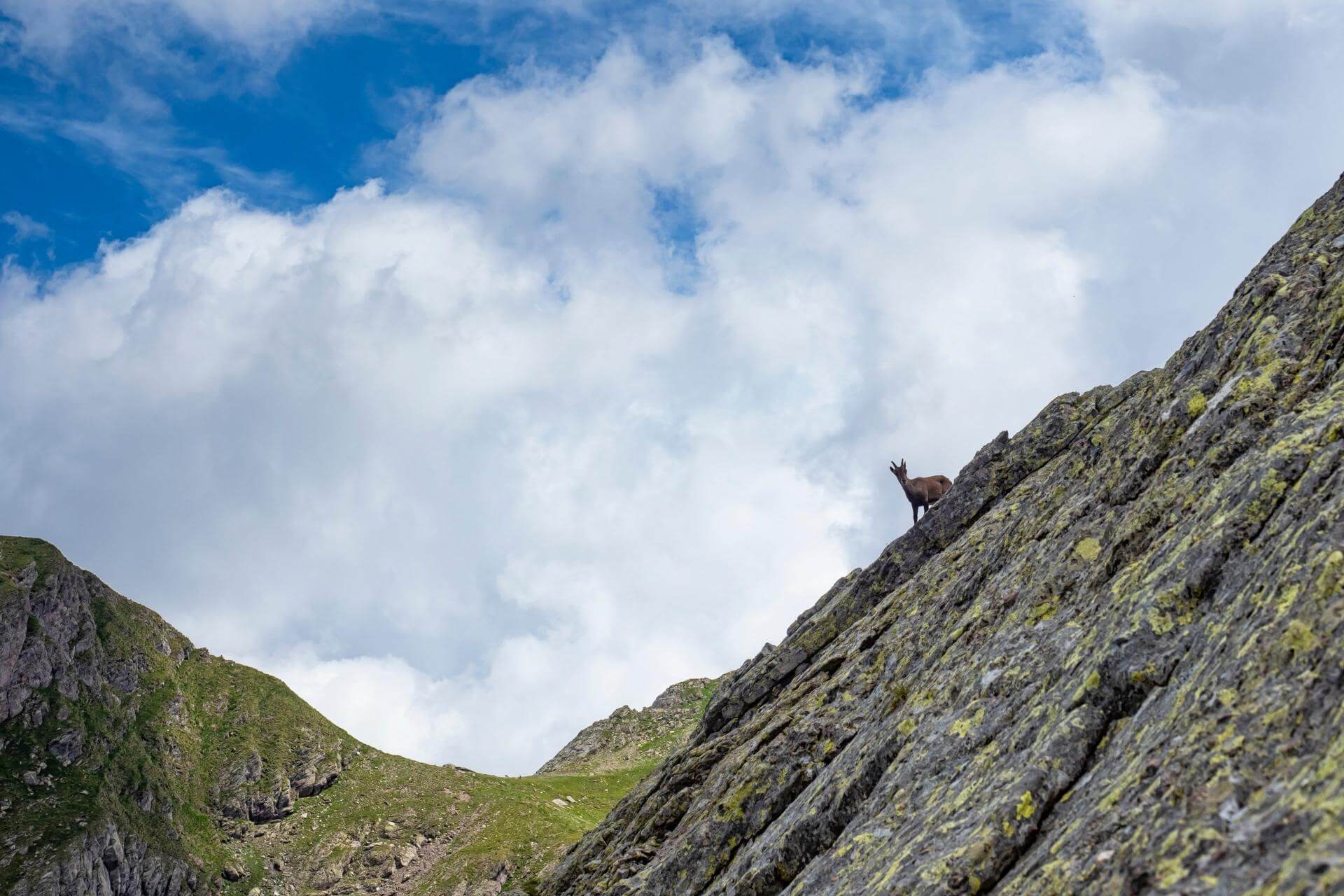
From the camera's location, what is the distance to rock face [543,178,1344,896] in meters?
9.51

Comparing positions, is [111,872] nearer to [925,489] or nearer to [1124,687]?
[925,489]

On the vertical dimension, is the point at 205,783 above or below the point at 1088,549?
above

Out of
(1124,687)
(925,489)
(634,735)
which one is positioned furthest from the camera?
(634,735)

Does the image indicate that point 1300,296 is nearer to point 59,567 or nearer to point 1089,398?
point 1089,398

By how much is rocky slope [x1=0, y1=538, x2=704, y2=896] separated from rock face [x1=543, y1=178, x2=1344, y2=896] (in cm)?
7091

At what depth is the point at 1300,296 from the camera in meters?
18.5

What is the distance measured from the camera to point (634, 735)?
438ft

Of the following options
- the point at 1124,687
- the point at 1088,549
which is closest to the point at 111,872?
the point at 1088,549

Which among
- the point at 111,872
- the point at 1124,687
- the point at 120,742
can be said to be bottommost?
the point at 1124,687

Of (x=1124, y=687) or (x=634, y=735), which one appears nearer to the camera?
(x=1124, y=687)

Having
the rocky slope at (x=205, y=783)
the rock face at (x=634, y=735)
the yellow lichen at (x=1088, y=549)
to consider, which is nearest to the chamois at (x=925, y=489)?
the yellow lichen at (x=1088, y=549)

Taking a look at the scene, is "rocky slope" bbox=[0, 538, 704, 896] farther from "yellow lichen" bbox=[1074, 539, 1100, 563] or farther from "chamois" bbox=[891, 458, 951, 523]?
"yellow lichen" bbox=[1074, 539, 1100, 563]

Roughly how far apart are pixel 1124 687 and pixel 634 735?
127182mm

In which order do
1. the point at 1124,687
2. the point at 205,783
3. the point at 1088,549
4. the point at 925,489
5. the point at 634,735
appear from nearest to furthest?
the point at 1124,687 < the point at 1088,549 < the point at 925,489 < the point at 205,783 < the point at 634,735
